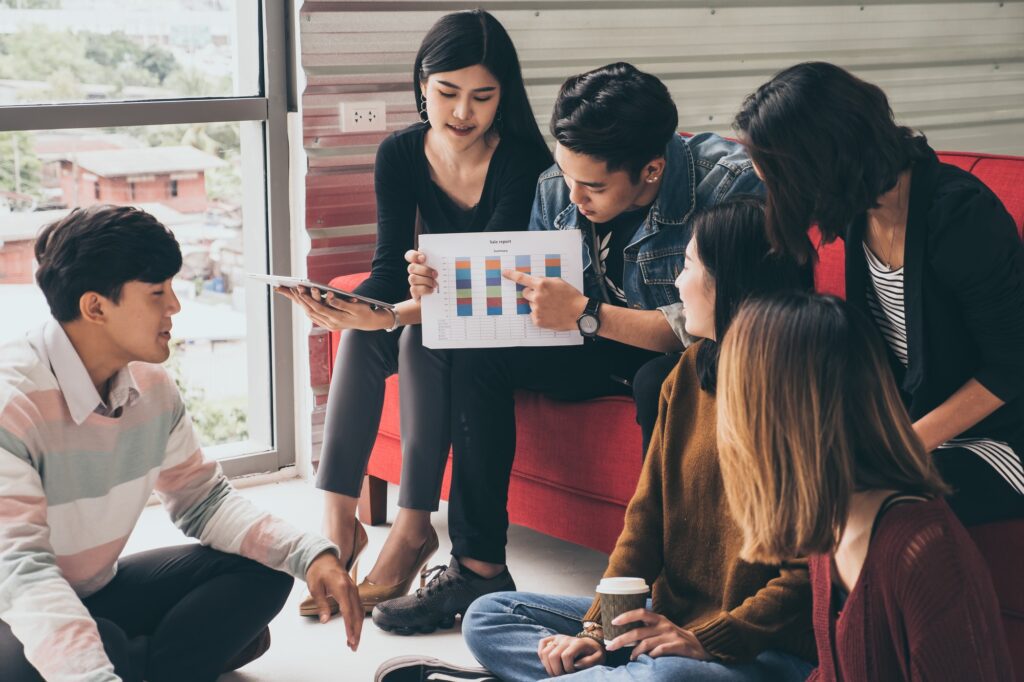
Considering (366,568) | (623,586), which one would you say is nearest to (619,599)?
(623,586)

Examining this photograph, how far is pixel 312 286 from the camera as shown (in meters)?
2.46

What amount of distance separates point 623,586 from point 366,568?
118 centimetres

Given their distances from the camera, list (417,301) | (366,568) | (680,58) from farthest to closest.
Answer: (680,58) → (366,568) → (417,301)

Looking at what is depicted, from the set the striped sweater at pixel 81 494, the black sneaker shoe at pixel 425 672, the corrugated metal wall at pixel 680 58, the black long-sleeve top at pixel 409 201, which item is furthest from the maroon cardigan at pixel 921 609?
the corrugated metal wall at pixel 680 58

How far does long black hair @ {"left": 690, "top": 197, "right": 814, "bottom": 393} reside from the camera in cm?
195

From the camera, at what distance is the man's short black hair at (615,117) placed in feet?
7.38

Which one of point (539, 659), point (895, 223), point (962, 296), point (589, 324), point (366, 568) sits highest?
point (895, 223)

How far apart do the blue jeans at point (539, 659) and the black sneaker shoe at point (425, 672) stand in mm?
25

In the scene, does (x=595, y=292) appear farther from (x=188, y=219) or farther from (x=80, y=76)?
(x=80, y=76)

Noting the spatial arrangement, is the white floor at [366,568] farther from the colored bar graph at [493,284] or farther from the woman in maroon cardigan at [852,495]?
the woman in maroon cardigan at [852,495]

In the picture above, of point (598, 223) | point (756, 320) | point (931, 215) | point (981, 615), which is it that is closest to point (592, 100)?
point (598, 223)

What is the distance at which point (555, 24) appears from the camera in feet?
11.5

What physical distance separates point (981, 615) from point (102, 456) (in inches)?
52.5

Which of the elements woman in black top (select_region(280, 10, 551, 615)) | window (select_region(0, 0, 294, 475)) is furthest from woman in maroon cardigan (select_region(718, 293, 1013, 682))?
window (select_region(0, 0, 294, 475))
